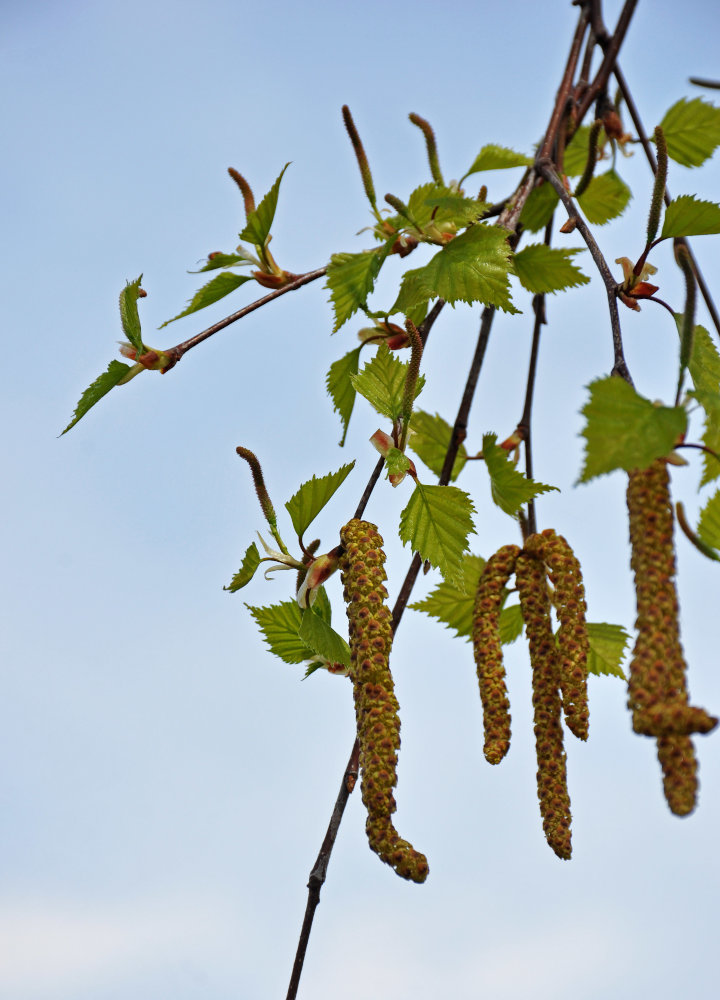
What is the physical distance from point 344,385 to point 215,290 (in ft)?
0.66

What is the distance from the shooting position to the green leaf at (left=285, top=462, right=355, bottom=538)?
1025mm

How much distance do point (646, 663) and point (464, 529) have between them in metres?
0.42

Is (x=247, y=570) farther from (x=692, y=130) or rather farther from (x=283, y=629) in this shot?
(x=692, y=130)

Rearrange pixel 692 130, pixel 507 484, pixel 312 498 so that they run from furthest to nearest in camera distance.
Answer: pixel 692 130
pixel 507 484
pixel 312 498

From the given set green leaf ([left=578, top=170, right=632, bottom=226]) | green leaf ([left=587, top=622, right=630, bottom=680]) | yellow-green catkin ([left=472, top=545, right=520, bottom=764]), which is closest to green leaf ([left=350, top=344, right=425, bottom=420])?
yellow-green catkin ([left=472, top=545, right=520, bottom=764])

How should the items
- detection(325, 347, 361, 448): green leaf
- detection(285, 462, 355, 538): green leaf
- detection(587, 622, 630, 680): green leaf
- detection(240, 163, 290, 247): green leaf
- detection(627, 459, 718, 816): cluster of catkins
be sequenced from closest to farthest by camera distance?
detection(627, 459, 718, 816): cluster of catkins → detection(285, 462, 355, 538): green leaf → detection(240, 163, 290, 247): green leaf → detection(325, 347, 361, 448): green leaf → detection(587, 622, 630, 680): green leaf

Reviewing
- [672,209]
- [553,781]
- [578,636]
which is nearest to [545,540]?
[578,636]

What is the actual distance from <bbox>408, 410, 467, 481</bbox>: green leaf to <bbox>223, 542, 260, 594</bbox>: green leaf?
615 mm

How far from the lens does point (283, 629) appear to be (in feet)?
3.93

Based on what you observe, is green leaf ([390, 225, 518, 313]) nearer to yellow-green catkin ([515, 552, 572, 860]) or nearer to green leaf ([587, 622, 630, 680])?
yellow-green catkin ([515, 552, 572, 860])

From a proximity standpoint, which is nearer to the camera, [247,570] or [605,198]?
[247,570]

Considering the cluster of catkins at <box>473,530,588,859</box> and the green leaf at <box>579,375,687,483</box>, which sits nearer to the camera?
the green leaf at <box>579,375,687,483</box>

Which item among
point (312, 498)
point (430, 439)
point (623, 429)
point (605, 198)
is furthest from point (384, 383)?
point (605, 198)

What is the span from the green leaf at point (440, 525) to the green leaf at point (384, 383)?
0.31 feet
